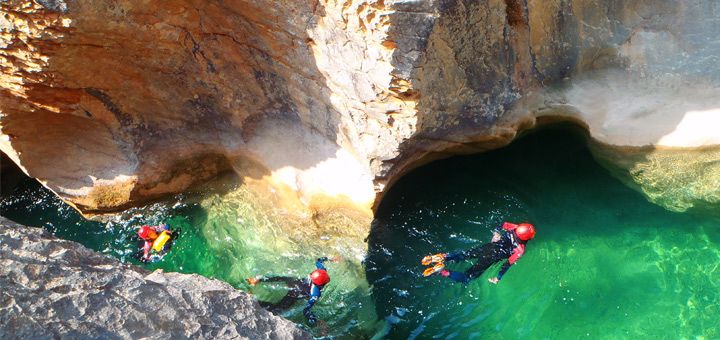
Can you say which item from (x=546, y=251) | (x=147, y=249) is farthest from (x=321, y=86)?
(x=546, y=251)

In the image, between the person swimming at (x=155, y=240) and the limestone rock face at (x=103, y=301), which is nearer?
the limestone rock face at (x=103, y=301)

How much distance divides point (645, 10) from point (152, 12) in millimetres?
5736

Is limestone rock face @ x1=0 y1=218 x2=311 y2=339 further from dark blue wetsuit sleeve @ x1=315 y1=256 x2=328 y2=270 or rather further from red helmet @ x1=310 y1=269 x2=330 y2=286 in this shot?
dark blue wetsuit sleeve @ x1=315 y1=256 x2=328 y2=270

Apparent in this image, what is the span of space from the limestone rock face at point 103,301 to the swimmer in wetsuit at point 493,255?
2349 millimetres

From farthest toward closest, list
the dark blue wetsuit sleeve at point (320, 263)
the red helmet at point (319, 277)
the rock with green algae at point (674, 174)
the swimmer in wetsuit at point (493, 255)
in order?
1. the rock with green algae at point (674, 174)
2. the dark blue wetsuit sleeve at point (320, 263)
3. the swimmer in wetsuit at point (493, 255)
4. the red helmet at point (319, 277)

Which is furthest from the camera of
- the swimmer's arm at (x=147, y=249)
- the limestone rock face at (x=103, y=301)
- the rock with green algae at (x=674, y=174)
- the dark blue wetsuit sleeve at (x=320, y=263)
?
the swimmer's arm at (x=147, y=249)

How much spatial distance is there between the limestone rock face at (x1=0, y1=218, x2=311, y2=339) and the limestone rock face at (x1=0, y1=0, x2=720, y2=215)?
2.47 m

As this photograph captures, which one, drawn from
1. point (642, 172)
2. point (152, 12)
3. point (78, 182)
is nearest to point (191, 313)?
point (152, 12)

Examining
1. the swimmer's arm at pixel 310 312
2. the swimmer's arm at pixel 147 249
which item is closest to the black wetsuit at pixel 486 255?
the swimmer's arm at pixel 310 312

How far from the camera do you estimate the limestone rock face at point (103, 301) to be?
3648 mm

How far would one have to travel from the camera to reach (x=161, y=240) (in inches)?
275

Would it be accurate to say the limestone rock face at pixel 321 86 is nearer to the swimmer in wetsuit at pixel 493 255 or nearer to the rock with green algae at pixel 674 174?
the rock with green algae at pixel 674 174

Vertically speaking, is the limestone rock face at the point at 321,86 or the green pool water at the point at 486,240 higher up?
the limestone rock face at the point at 321,86

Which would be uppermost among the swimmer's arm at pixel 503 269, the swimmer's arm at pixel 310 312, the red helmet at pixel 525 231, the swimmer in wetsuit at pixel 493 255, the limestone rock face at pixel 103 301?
the limestone rock face at pixel 103 301
